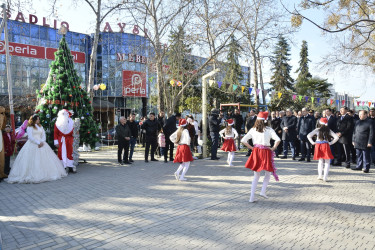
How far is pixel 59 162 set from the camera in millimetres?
8711

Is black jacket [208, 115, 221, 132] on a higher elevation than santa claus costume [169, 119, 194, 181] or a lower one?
higher

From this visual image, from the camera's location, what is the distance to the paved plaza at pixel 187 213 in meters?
4.15

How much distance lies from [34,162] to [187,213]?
5111mm

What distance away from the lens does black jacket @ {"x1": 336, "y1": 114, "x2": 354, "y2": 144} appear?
1038cm

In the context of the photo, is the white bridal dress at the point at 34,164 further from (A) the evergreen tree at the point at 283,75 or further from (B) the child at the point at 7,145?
(A) the evergreen tree at the point at 283,75

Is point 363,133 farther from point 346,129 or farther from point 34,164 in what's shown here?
point 34,164

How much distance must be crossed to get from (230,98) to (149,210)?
3222cm

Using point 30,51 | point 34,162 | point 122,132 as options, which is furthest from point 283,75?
point 34,162

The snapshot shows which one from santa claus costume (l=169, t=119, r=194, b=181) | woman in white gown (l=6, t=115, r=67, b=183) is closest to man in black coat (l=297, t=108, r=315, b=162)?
santa claus costume (l=169, t=119, r=194, b=181)

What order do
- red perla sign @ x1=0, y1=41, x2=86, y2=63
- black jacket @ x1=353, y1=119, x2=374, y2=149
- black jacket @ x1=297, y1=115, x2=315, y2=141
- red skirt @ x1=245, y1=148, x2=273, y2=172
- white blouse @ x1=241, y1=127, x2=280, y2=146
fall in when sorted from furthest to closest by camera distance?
red perla sign @ x1=0, y1=41, x2=86, y2=63 → black jacket @ x1=297, y1=115, x2=315, y2=141 → black jacket @ x1=353, y1=119, x2=374, y2=149 → white blouse @ x1=241, y1=127, x2=280, y2=146 → red skirt @ x1=245, y1=148, x2=273, y2=172

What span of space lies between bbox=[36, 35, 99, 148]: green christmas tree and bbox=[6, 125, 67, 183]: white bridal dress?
2.10 metres

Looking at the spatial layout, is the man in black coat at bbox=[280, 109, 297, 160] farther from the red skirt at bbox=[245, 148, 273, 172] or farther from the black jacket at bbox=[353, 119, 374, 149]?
the red skirt at bbox=[245, 148, 273, 172]

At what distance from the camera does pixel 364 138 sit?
9.34 m

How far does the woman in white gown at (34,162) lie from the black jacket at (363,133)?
9.60 metres
